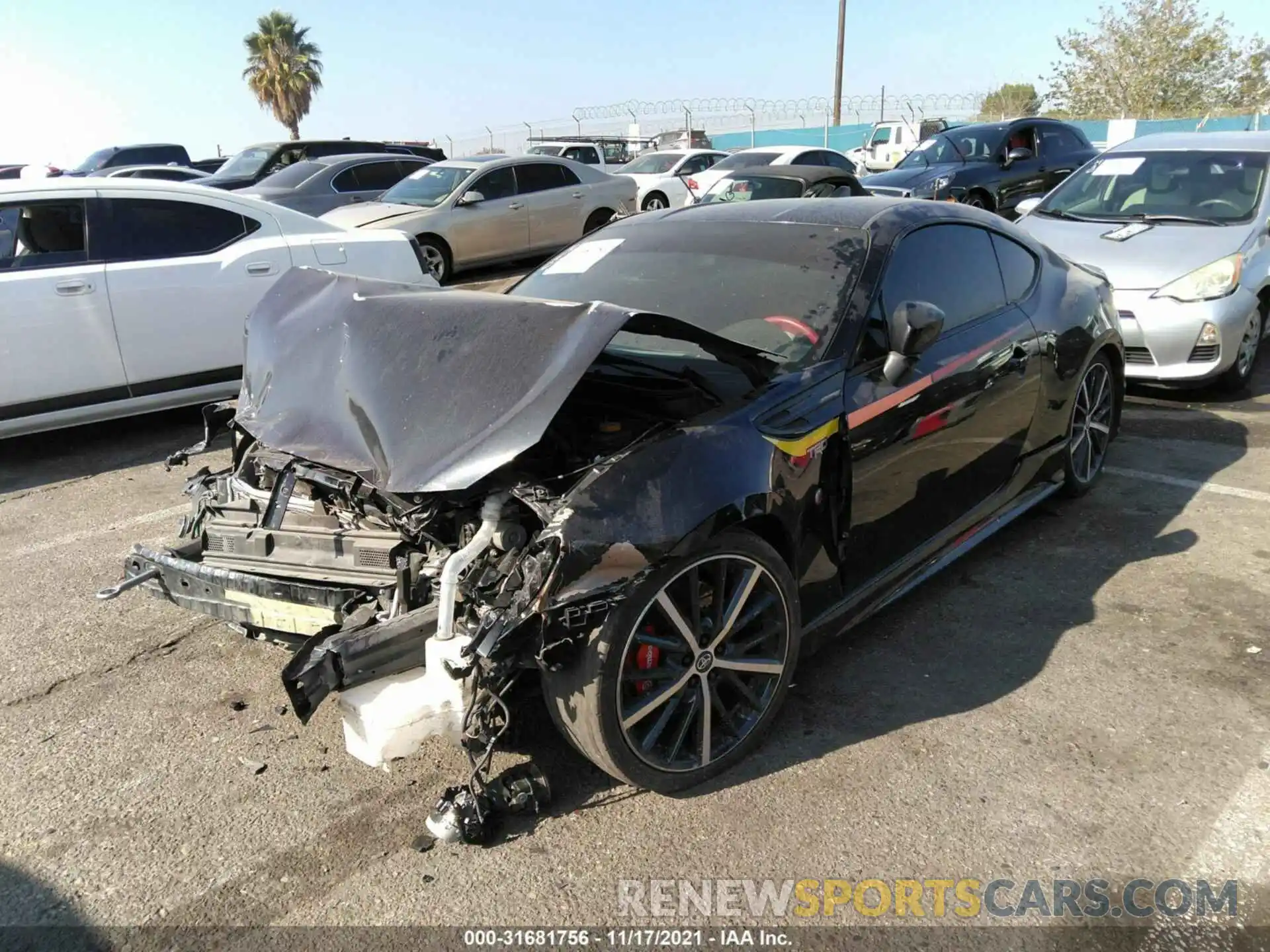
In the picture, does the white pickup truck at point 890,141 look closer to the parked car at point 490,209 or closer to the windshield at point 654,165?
the windshield at point 654,165

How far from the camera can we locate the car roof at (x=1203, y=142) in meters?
7.69

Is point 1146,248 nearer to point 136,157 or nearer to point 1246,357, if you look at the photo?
point 1246,357

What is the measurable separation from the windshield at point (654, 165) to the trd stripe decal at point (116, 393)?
1302cm

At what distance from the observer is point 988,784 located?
2.83 m

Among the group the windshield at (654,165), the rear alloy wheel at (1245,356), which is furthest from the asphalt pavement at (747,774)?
the windshield at (654,165)

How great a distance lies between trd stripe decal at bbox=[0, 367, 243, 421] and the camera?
5.62 meters

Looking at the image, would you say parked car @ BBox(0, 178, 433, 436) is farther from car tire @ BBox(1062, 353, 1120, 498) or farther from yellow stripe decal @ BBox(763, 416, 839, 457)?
car tire @ BBox(1062, 353, 1120, 498)

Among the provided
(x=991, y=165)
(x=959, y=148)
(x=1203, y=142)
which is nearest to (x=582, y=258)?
(x=1203, y=142)

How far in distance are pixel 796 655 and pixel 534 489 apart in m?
1.05

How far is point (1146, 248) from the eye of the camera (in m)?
6.86

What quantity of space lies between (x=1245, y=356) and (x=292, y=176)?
478 inches

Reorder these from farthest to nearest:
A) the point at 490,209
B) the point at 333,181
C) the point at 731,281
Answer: the point at 333,181 < the point at 490,209 < the point at 731,281

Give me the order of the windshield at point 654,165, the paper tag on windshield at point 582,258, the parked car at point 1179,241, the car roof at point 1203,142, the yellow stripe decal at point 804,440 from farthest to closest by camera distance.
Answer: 1. the windshield at point 654,165
2. the car roof at point 1203,142
3. the parked car at point 1179,241
4. the paper tag on windshield at point 582,258
5. the yellow stripe decal at point 804,440

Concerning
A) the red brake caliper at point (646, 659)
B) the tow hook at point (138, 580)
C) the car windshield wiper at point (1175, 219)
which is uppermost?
the car windshield wiper at point (1175, 219)
